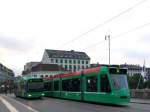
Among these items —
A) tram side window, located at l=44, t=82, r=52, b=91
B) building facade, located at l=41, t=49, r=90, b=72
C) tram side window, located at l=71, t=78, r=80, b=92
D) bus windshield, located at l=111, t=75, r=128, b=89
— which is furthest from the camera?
building facade, located at l=41, t=49, r=90, b=72

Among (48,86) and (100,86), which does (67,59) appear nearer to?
(48,86)

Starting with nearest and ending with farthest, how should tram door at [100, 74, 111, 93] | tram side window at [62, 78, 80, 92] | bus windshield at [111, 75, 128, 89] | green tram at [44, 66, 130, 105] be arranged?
green tram at [44, 66, 130, 105] → bus windshield at [111, 75, 128, 89] → tram door at [100, 74, 111, 93] → tram side window at [62, 78, 80, 92]

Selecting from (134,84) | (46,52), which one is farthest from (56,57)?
(134,84)

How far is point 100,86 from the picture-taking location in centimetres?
3095

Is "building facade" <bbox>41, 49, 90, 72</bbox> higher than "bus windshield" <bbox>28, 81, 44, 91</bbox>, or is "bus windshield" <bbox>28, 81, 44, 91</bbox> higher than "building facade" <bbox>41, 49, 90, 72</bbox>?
"building facade" <bbox>41, 49, 90, 72</bbox>

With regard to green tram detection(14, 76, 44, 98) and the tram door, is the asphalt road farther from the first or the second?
green tram detection(14, 76, 44, 98)

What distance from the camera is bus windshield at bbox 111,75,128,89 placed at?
2941 cm

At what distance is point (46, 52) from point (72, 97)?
15212 centimetres

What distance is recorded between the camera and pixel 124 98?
29141mm

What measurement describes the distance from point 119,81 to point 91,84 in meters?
4.03

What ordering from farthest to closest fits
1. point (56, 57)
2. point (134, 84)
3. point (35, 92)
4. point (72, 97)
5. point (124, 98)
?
point (56, 57), point (134, 84), point (35, 92), point (72, 97), point (124, 98)

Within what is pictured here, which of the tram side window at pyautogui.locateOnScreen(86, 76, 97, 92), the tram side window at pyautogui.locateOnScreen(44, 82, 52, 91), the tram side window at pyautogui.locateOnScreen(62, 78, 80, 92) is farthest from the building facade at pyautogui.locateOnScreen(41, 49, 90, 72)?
the tram side window at pyautogui.locateOnScreen(86, 76, 97, 92)

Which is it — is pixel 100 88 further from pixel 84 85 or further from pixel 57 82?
pixel 57 82

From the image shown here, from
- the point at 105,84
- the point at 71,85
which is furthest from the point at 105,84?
the point at 71,85
